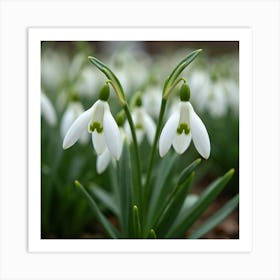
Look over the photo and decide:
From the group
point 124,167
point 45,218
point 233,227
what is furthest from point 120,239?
point 233,227

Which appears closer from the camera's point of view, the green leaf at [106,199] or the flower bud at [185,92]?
the flower bud at [185,92]

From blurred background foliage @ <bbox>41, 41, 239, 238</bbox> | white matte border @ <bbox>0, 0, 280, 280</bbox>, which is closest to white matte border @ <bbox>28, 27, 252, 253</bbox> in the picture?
white matte border @ <bbox>0, 0, 280, 280</bbox>

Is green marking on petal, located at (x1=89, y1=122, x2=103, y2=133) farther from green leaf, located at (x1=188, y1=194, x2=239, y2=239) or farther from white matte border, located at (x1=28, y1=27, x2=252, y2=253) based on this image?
green leaf, located at (x1=188, y1=194, x2=239, y2=239)

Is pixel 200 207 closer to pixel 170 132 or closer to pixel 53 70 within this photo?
pixel 170 132

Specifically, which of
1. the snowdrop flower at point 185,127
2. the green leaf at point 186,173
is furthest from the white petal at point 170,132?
the green leaf at point 186,173

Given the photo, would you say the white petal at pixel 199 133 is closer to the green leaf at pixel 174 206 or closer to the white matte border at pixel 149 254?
the green leaf at pixel 174 206

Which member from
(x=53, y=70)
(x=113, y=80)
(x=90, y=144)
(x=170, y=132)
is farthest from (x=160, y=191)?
(x=53, y=70)
